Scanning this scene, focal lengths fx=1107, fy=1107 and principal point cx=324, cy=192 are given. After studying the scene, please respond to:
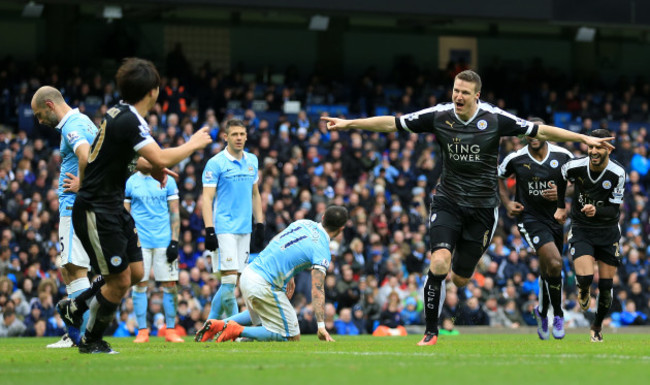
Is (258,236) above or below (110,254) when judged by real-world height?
below

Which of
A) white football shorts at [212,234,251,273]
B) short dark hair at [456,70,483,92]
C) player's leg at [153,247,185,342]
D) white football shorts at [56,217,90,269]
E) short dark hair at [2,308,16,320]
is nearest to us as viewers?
short dark hair at [456,70,483,92]

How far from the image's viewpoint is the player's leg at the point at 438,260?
11.2 metres

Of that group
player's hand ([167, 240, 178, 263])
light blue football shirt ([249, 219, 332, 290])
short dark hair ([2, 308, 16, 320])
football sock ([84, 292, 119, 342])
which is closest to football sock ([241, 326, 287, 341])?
light blue football shirt ([249, 219, 332, 290])

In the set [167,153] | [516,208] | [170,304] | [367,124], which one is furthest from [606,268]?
[167,153]

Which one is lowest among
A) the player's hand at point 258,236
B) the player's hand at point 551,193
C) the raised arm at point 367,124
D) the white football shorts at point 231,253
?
the white football shorts at point 231,253

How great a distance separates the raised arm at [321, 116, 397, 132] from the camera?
10922mm

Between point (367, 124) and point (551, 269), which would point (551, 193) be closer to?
point (551, 269)

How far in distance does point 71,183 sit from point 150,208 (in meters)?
3.77

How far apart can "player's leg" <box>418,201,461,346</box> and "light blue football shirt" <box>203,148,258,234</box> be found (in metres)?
3.60

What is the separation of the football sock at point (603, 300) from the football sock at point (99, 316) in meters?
6.40

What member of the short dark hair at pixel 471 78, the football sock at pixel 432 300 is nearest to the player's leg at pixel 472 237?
the football sock at pixel 432 300

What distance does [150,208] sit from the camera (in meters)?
14.6

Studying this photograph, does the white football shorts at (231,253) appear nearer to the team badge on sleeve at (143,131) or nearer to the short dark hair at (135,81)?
the short dark hair at (135,81)

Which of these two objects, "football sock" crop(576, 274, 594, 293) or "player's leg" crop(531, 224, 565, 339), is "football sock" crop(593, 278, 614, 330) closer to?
"football sock" crop(576, 274, 594, 293)
